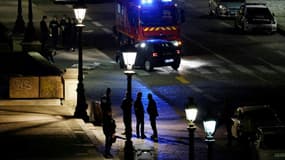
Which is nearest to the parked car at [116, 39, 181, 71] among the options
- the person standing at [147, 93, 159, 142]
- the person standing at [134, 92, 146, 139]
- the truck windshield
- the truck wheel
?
the truck wheel

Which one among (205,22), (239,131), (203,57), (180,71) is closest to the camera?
(239,131)

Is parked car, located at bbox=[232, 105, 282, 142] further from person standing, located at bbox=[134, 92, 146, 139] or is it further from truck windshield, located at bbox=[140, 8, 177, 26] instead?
truck windshield, located at bbox=[140, 8, 177, 26]

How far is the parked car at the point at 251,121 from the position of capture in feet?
109

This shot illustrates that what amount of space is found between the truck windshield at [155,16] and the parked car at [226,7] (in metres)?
17.8

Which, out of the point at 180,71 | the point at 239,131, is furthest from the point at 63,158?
the point at 180,71

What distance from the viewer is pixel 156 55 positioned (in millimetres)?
49250

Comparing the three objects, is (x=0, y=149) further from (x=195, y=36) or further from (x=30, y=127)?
(x=195, y=36)

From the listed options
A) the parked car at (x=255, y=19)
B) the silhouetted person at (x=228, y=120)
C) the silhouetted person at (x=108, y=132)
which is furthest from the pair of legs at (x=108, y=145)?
the parked car at (x=255, y=19)

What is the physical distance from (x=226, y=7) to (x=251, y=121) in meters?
36.2

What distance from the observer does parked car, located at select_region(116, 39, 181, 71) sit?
4928 centimetres

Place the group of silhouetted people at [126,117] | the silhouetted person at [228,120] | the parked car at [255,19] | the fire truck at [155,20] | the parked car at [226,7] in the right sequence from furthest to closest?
the parked car at [226,7] < the parked car at [255,19] < the fire truck at [155,20] < the silhouetted person at [228,120] < the group of silhouetted people at [126,117]

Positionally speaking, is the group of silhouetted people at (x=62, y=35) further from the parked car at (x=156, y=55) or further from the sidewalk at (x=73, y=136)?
the sidewalk at (x=73, y=136)

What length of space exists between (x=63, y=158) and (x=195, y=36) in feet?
110

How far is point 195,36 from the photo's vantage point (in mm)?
61750
